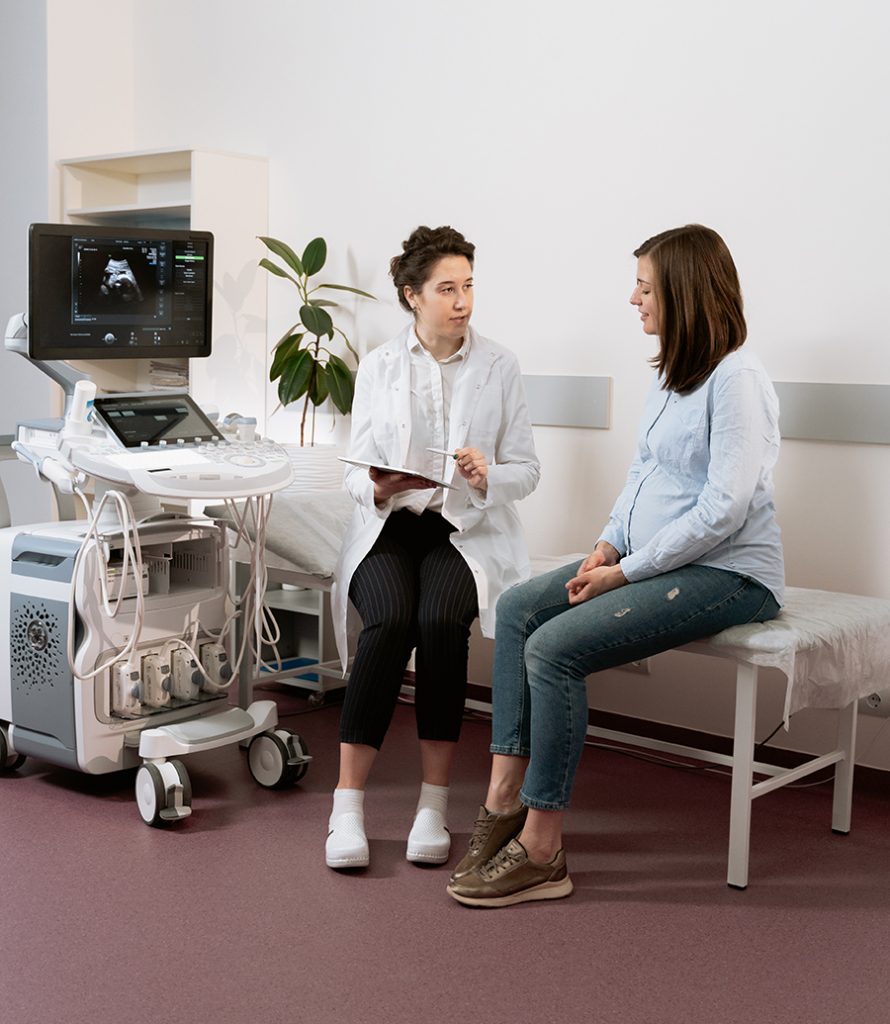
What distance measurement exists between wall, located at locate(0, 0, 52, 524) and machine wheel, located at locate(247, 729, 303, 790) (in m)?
2.12

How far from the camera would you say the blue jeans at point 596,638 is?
2.27m

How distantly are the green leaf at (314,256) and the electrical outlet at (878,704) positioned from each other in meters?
2.02

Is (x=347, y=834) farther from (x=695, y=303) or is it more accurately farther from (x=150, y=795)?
(x=695, y=303)

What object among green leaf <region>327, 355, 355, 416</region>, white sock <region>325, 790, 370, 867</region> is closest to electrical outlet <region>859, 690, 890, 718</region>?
white sock <region>325, 790, 370, 867</region>

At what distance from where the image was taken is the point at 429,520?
108 inches

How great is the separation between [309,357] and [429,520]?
1.15 m

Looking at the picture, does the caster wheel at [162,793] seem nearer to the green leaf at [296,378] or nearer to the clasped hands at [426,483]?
the clasped hands at [426,483]

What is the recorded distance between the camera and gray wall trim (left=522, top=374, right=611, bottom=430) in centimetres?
324

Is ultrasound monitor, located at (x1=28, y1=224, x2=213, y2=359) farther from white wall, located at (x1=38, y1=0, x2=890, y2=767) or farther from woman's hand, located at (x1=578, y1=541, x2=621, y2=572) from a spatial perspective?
woman's hand, located at (x1=578, y1=541, x2=621, y2=572)

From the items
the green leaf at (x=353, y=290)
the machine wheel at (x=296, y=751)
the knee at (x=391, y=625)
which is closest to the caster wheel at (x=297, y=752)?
the machine wheel at (x=296, y=751)

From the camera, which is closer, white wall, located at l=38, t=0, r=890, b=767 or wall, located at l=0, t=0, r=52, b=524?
white wall, located at l=38, t=0, r=890, b=767

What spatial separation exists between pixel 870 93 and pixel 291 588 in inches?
86.5

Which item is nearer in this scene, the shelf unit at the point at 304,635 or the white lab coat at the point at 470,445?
the white lab coat at the point at 470,445

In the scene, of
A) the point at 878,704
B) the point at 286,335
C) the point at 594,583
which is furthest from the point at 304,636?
the point at 878,704
